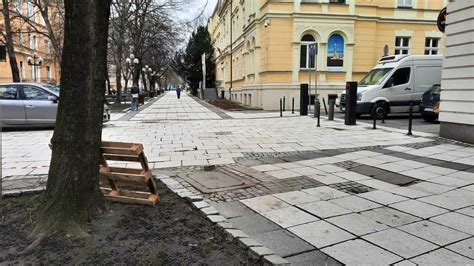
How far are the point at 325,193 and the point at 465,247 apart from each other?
2.06 m

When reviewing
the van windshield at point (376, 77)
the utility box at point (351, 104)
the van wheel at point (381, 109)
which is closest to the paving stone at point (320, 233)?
the utility box at point (351, 104)

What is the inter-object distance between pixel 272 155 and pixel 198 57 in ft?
181

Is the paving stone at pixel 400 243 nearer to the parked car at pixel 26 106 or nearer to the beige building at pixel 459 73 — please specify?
the beige building at pixel 459 73

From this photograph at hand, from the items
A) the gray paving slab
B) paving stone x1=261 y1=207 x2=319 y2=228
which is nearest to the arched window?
paving stone x1=261 y1=207 x2=319 y2=228

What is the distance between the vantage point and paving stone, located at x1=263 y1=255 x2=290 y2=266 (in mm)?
3348

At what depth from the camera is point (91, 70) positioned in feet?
13.7

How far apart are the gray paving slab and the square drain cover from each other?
3.94 feet

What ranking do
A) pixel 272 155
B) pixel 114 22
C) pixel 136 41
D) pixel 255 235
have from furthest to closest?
1. pixel 136 41
2. pixel 114 22
3. pixel 272 155
4. pixel 255 235

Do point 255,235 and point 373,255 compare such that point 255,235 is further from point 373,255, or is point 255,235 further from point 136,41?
point 136,41

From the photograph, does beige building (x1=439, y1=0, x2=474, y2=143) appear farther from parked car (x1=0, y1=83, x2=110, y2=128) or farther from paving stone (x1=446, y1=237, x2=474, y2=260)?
parked car (x1=0, y1=83, x2=110, y2=128)

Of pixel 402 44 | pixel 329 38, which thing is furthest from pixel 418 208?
pixel 402 44

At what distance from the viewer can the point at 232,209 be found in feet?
16.3

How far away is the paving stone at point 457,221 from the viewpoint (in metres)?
4.23

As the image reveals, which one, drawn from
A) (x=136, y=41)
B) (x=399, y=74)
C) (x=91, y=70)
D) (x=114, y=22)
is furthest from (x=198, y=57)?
(x=91, y=70)
